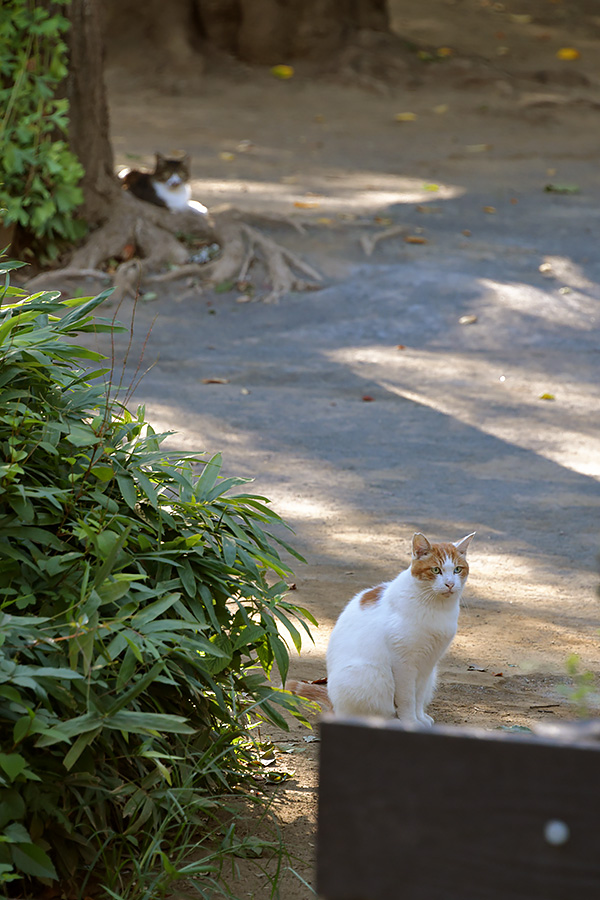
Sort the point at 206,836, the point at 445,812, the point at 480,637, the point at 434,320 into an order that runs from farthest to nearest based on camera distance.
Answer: the point at 434,320, the point at 480,637, the point at 206,836, the point at 445,812

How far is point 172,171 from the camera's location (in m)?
10.7

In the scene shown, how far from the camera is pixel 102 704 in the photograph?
7.82ft

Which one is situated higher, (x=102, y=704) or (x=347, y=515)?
(x=102, y=704)

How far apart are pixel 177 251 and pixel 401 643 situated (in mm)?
7613

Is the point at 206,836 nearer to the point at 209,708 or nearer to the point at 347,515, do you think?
the point at 209,708

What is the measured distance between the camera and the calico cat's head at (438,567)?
11.1 feet

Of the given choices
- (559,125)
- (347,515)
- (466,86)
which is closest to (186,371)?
(347,515)

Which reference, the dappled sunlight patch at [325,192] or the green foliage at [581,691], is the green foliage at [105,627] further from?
the dappled sunlight patch at [325,192]

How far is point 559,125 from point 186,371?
1039 centimetres

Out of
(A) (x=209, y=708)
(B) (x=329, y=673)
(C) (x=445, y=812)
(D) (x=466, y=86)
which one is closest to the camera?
(C) (x=445, y=812)

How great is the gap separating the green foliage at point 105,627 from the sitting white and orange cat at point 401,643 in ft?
1.43

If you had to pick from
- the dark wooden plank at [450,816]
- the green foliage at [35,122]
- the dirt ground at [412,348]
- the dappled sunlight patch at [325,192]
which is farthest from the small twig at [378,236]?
the dark wooden plank at [450,816]

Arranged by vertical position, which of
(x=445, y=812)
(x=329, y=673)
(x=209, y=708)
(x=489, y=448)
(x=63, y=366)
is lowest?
(x=489, y=448)

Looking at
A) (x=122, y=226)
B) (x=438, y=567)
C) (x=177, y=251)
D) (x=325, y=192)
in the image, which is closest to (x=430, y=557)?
(x=438, y=567)
